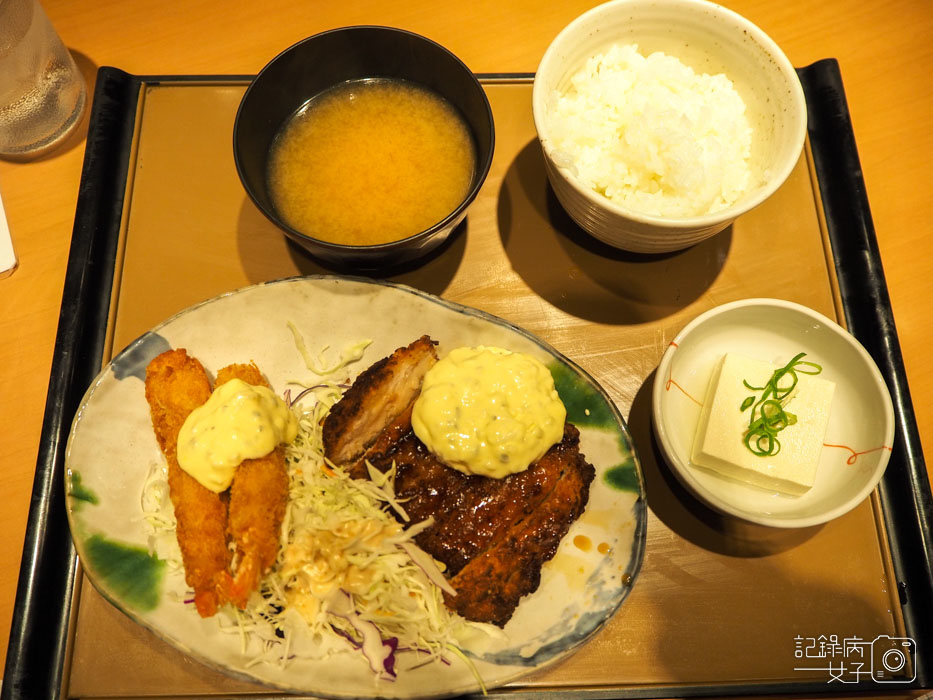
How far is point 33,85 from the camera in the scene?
2.06m

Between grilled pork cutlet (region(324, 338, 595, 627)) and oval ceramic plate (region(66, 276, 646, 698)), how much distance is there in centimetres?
10

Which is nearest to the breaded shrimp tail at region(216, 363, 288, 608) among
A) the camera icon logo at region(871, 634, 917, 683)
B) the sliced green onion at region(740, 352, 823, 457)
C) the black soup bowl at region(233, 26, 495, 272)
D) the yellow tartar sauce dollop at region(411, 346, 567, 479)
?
the yellow tartar sauce dollop at region(411, 346, 567, 479)

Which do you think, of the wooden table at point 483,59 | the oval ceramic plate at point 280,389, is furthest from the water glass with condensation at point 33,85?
the oval ceramic plate at point 280,389

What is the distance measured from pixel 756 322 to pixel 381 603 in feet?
4.49

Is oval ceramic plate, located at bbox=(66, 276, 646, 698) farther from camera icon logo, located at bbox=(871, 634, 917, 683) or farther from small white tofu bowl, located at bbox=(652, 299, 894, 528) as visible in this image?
camera icon logo, located at bbox=(871, 634, 917, 683)

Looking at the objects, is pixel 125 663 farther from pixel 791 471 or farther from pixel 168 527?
pixel 791 471

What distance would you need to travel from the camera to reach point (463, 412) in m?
1.63

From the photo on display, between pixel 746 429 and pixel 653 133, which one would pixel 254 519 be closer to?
pixel 746 429

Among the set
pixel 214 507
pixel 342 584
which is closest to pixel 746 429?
pixel 342 584

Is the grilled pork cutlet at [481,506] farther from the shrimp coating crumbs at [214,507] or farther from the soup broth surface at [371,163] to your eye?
the soup broth surface at [371,163]

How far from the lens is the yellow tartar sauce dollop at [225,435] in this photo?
1.62 m

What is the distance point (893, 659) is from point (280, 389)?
1.89m

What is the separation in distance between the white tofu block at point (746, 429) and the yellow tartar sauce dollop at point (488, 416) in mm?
430

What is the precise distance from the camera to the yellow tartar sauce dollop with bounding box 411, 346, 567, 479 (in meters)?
1.62
